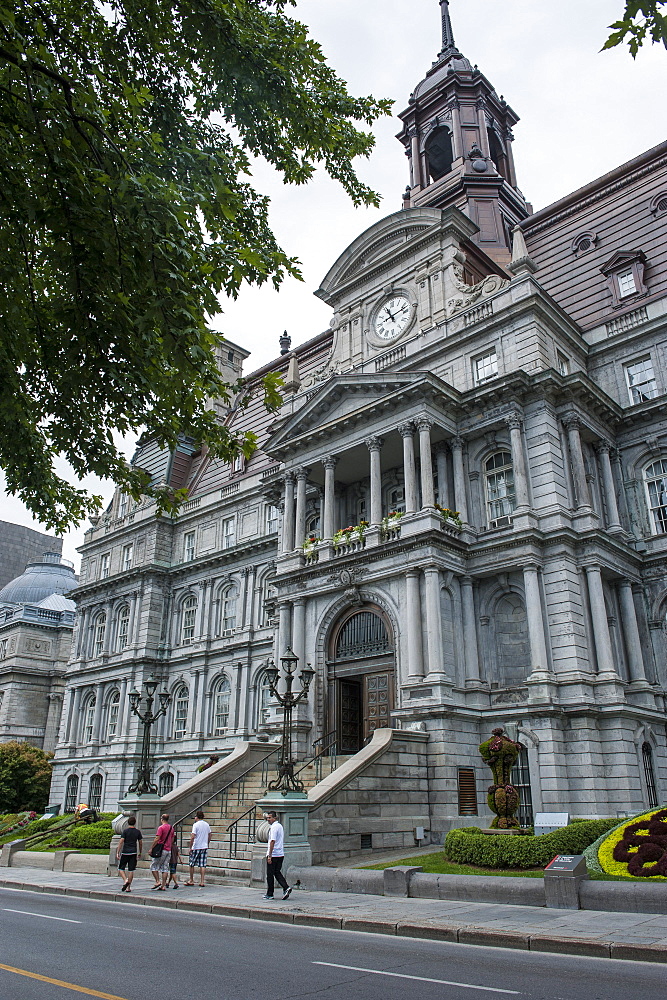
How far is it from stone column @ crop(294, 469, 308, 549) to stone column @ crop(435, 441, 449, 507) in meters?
6.20

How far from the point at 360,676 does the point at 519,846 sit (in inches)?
508

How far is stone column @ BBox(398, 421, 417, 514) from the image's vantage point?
28.3m

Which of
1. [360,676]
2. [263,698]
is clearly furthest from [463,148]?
[263,698]

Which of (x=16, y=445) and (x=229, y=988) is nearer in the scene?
(x=229, y=988)

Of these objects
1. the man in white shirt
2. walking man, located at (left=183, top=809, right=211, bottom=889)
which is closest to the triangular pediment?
walking man, located at (left=183, top=809, right=211, bottom=889)

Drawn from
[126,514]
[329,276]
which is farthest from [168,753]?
[329,276]

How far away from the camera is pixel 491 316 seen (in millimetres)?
30562

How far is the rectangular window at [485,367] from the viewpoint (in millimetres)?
30516

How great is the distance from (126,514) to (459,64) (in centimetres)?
3979

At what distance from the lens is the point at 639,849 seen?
1549 cm

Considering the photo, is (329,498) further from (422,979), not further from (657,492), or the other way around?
(422,979)

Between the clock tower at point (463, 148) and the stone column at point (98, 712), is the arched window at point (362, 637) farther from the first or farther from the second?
the clock tower at point (463, 148)

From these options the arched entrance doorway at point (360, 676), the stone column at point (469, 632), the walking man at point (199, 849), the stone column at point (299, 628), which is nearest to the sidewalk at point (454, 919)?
the walking man at point (199, 849)

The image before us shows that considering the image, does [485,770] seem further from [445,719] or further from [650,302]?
[650,302]
